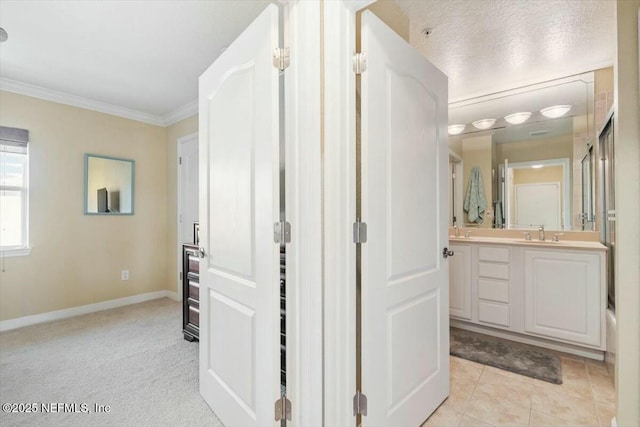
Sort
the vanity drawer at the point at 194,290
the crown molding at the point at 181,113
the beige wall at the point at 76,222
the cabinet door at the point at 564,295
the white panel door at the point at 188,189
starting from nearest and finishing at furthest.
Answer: the cabinet door at the point at 564,295, the vanity drawer at the point at 194,290, the beige wall at the point at 76,222, the crown molding at the point at 181,113, the white panel door at the point at 188,189

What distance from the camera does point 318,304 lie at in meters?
1.24

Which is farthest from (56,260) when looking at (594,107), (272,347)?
(594,107)

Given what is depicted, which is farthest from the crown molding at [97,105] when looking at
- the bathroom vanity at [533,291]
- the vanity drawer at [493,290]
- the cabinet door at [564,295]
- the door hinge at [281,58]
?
the cabinet door at [564,295]

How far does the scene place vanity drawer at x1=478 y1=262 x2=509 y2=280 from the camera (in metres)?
2.66

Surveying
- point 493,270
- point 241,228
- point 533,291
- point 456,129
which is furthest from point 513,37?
point 241,228

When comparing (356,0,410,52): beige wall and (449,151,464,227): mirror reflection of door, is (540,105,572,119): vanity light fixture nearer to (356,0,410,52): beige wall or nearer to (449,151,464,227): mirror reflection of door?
(449,151,464,227): mirror reflection of door

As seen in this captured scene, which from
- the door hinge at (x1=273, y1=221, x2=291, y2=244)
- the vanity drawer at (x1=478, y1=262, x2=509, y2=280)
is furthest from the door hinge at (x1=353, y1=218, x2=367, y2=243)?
the vanity drawer at (x1=478, y1=262, x2=509, y2=280)

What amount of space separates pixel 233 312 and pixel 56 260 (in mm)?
2914

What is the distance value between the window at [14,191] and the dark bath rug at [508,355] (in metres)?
4.17

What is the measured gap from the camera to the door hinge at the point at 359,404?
4.17 ft

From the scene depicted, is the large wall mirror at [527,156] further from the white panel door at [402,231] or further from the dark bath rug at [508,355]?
the white panel door at [402,231]

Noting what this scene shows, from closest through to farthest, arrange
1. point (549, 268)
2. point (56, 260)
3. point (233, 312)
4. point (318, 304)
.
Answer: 1. point (318, 304)
2. point (233, 312)
3. point (549, 268)
4. point (56, 260)

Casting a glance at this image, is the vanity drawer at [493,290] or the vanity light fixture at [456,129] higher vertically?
the vanity light fixture at [456,129]

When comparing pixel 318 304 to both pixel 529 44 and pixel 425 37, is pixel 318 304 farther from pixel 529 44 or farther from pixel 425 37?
pixel 529 44
